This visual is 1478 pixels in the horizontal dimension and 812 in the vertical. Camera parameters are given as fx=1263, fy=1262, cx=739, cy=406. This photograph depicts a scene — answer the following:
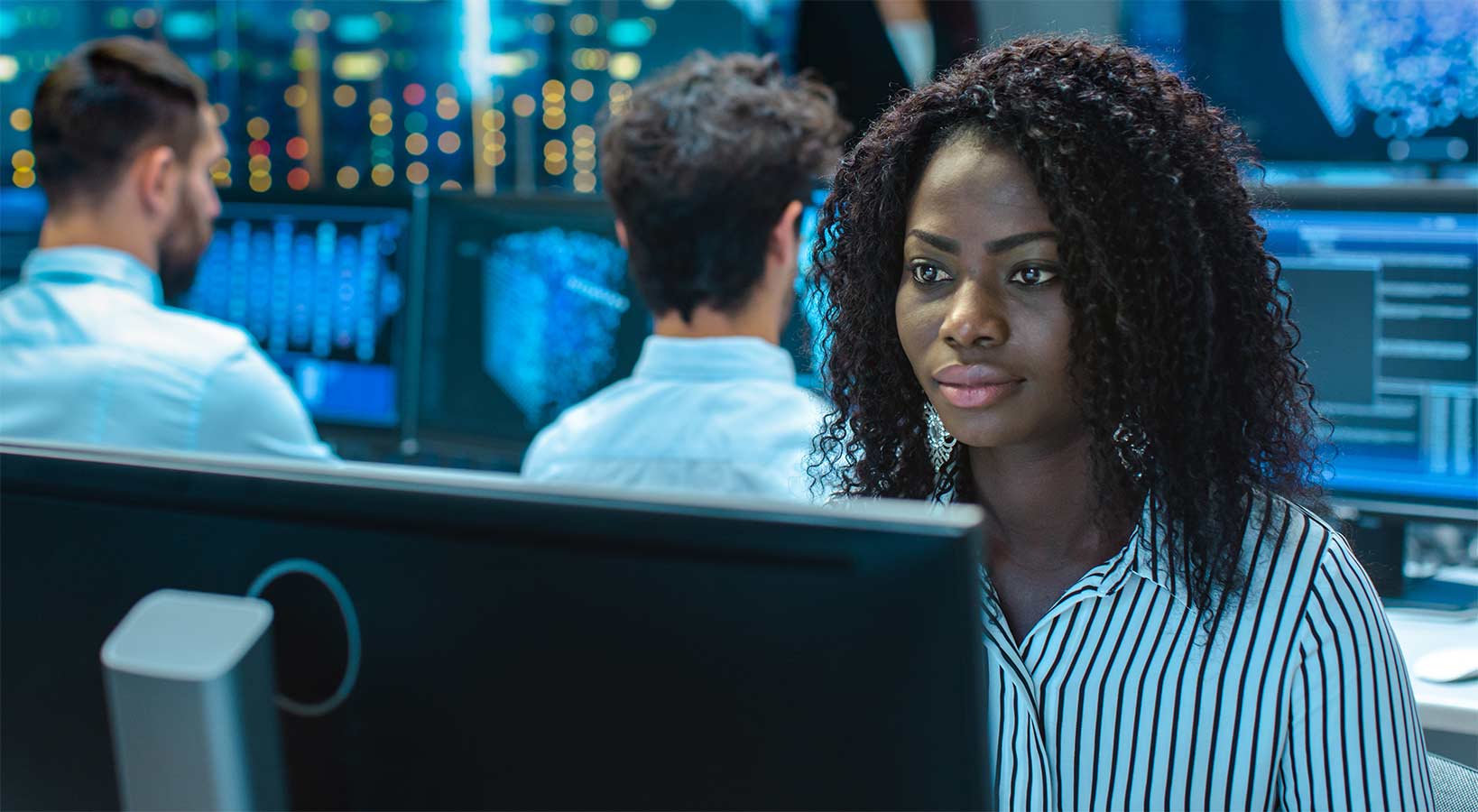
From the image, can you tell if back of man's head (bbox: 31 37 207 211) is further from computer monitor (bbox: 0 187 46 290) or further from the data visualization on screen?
computer monitor (bbox: 0 187 46 290)

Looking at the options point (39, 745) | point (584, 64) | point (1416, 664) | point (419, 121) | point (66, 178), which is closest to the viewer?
point (39, 745)

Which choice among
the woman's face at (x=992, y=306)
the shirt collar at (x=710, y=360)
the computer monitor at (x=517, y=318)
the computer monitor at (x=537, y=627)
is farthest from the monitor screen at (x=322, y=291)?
the computer monitor at (x=537, y=627)

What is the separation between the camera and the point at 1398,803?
0.82 metres

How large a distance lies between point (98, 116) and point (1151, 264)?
1763 millimetres

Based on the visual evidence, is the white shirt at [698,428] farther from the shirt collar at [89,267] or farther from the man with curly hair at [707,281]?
the shirt collar at [89,267]

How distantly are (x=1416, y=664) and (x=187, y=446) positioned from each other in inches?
65.0

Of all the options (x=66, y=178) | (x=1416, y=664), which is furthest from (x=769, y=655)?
(x=66, y=178)

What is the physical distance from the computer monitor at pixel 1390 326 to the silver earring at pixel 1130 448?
0.73 meters

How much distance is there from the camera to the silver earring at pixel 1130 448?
2.92ft

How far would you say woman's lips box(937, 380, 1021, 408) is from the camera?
87cm

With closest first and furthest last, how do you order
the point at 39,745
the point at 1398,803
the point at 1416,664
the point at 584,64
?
the point at 39,745 → the point at 1398,803 → the point at 1416,664 → the point at 584,64

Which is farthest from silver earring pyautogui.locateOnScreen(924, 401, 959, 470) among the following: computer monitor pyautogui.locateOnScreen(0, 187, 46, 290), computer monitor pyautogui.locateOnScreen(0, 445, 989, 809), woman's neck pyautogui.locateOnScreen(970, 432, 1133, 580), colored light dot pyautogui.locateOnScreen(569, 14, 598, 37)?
colored light dot pyautogui.locateOnScreen(569, 14, 598, 37)

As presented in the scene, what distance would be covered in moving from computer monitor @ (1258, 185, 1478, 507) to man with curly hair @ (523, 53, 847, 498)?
63cm

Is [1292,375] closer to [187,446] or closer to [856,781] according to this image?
[856,781]
